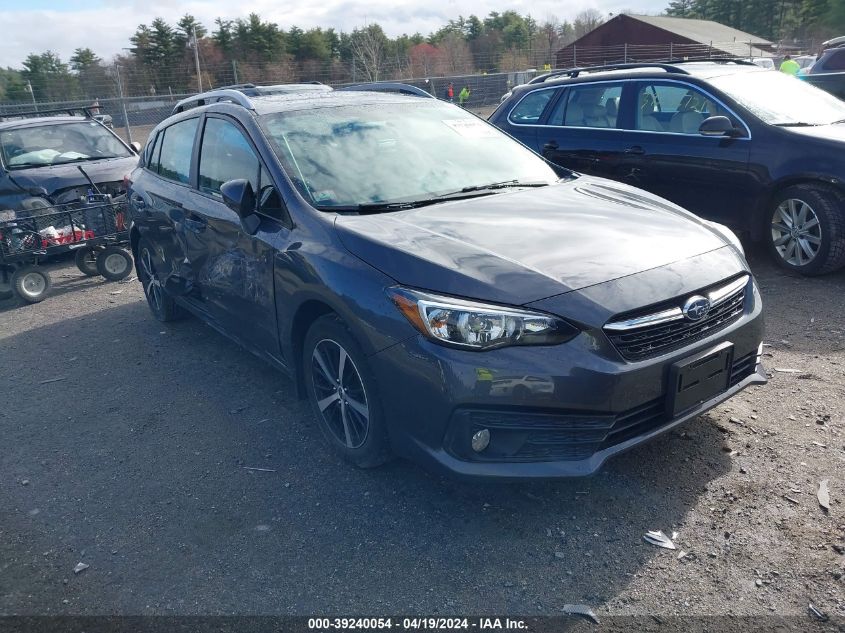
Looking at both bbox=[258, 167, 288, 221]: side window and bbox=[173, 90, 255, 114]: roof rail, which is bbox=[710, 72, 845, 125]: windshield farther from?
bbox=[258, 167, 288, 221]: side window

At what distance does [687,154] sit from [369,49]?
3725 centimetres

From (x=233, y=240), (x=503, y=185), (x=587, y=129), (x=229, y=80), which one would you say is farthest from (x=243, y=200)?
(x=229, y=80)

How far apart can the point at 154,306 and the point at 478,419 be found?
4.41 metres

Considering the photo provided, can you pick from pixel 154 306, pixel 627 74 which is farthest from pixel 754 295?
pixel 154 306

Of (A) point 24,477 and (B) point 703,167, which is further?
(B) point 703,167

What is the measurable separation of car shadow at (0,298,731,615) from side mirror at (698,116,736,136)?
11.3ft

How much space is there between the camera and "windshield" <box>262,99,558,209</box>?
383 centimetres

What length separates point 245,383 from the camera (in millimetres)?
4898

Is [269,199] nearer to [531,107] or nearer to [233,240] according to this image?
[233,240]

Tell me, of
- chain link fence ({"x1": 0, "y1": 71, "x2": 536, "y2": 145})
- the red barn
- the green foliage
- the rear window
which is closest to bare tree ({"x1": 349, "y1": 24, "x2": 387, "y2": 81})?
the green foliage

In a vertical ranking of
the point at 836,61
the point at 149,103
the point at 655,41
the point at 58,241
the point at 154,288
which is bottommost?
the point at 154,288

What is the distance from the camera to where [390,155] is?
410 centimetres

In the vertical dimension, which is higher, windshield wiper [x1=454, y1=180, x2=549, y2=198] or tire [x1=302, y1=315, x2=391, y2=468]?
windshield wiper [x1=454, y1=180, x2=549, y2=198]

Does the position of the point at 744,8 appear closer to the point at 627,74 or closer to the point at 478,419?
the point at 627,74
